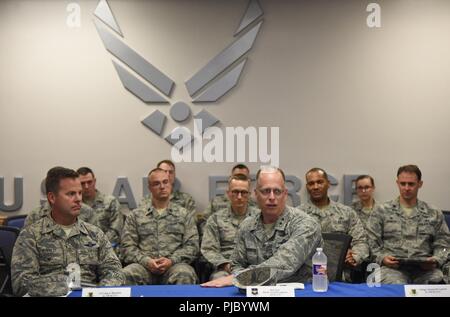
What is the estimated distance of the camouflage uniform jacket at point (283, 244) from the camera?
2377 millimetres

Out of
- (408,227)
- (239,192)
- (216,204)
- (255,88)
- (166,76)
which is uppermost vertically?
(166,76)

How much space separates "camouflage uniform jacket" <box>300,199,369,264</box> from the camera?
3920 mm

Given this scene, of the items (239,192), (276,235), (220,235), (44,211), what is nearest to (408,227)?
(239,192)

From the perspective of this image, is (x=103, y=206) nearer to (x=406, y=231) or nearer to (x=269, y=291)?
(x=406, y=231)

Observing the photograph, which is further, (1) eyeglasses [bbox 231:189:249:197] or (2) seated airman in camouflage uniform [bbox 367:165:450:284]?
(1) eyeglasses [bbox 231:189:249:197]

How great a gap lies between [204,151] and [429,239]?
7.17 ft

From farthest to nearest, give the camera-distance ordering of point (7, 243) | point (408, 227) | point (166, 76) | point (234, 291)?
point (166, 76) → point (408, 227) → point (7, 243) → point (234, 291)

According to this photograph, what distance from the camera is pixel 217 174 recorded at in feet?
16.1

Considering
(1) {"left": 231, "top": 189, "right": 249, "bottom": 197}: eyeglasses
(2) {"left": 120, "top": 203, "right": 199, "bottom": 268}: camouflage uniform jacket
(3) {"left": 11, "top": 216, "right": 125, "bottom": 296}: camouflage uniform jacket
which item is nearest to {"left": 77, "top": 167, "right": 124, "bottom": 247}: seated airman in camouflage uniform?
(2) {"left": 120, "top": 203, "right": 199, "bottom": 268}: camouflage uniform jacket

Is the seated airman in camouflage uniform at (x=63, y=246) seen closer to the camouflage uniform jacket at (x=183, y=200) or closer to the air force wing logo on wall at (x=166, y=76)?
the camouflage uniform jacket at (x=183, y=200)

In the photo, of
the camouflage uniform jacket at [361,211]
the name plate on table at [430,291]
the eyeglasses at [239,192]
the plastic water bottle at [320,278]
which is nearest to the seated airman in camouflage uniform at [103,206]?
the eyeglasses at [239,192]

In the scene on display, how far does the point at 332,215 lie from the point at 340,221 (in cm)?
8

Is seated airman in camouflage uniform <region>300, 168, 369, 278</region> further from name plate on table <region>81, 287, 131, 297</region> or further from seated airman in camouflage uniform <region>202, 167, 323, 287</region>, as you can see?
name plate on table <region>81, 287, 131, 297</region>

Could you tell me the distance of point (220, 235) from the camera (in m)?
3.93
